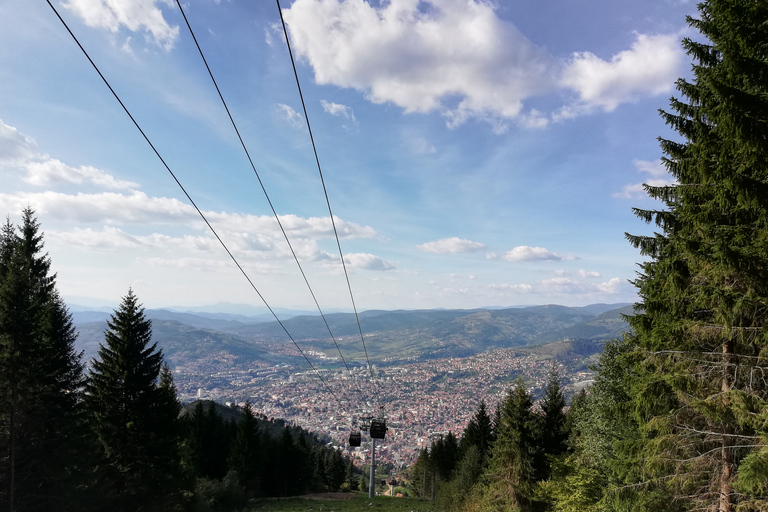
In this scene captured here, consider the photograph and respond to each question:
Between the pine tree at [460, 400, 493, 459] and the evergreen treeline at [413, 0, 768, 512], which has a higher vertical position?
the evergreen treeline at [413, 0, 768, 512]

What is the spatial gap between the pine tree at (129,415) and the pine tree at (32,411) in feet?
5.04

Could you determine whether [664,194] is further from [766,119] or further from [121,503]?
[121,503]

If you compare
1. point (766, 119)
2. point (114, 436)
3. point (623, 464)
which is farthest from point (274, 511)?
point (766, 119)

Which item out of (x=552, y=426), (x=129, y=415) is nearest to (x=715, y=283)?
(x=552, y=426)

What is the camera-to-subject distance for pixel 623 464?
34.2 ft

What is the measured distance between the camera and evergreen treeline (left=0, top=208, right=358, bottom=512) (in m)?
17.3

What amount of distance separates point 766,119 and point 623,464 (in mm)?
8979

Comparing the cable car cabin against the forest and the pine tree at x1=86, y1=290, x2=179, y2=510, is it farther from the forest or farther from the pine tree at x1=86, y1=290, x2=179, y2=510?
the pine tree at x1=86, y1=290, x2=179, y2=510

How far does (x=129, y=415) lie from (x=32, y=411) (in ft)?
15.6

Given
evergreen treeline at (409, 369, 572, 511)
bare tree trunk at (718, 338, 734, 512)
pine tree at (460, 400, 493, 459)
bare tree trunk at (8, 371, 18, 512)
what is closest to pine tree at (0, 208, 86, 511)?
bare tree trunk at (8, 371, 18, 512)

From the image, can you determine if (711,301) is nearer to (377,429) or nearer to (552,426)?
(552,426)

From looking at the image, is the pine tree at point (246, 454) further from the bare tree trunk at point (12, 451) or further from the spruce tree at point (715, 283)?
the spruce tree at point (715, 283)

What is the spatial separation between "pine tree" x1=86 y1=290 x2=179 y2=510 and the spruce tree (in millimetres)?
23193

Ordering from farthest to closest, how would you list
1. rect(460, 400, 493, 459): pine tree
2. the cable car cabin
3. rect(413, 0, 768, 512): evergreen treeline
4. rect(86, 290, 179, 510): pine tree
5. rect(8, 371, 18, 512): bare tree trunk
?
rect(460, 400, 493, 459): pine tree, the cable car cabin, rect(86, 290, 179, 510): pine tree, rect(8, 371, 18, 512): bare tree trunk, rect(413, 0, 768, 512): evergreen treeline
